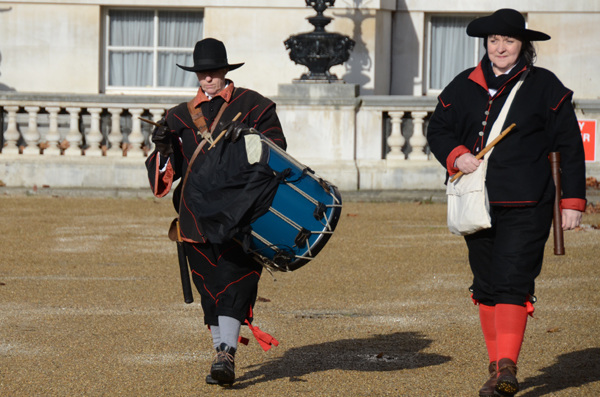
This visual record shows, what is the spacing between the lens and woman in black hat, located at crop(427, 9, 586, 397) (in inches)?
226

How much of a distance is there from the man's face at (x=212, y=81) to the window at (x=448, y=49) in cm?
1586

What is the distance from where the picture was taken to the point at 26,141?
17.7 m

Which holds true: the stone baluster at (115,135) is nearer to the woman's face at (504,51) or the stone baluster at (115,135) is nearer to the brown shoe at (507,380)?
the woman's face at (504,51)

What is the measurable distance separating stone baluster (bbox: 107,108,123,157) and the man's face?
11366 millimetres

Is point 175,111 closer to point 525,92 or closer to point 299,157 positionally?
point 525,92

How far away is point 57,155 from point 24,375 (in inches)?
449

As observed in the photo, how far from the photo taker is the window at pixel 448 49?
71.8 feet

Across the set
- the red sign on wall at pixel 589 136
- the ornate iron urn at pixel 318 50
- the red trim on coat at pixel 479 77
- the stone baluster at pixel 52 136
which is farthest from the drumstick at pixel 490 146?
the stone baluster at pixel 52 136

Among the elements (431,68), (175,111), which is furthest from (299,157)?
(175,111)

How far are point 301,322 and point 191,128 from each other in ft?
7.47

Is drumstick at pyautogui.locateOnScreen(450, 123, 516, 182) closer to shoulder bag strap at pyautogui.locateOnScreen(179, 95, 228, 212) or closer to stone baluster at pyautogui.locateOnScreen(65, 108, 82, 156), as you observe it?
shoulder bag strap at pyautogui.locateOnScreen(179, 95, 228, 212)

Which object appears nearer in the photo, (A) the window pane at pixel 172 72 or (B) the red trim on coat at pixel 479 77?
(B) the red trim on coat at pixel 479 77

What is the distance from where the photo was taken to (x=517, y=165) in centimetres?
577

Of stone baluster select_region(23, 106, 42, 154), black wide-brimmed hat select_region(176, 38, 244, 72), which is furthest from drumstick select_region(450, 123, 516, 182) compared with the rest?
stone baluster select_region(23, 106, 42, 154)
